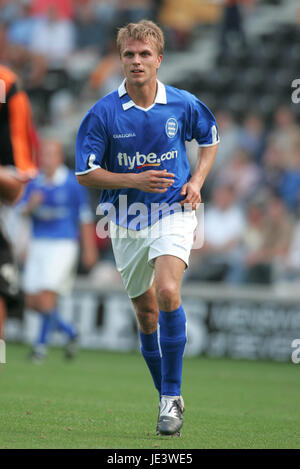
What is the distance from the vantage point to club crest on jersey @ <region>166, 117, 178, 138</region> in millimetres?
5773

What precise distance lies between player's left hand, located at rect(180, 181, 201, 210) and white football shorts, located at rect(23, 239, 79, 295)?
600 cm

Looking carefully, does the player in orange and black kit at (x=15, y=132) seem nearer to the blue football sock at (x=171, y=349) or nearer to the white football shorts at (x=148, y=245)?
the white football shorts at (x=148, y=245)

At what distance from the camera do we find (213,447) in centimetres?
497

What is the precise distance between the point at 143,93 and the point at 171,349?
1.60m

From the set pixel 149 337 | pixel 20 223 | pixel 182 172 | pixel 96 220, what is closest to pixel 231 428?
pixel 149 337

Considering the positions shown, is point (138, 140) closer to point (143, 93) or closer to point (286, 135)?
point (143, 93)

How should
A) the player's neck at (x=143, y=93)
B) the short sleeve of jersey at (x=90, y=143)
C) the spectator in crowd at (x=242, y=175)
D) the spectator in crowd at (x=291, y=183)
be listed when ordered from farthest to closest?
the spectator in crowd at (x=242, y=175) → the spectator in crowd at (x=291, y=183) → the player's neck at (x=143, y=93) → the short sleeve of jersey at (x=90, y=143)

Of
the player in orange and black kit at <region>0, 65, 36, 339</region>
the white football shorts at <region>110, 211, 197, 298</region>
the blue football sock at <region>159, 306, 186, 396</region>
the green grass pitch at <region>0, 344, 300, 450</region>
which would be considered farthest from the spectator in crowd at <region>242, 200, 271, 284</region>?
the player in orange and black kit at <region>0, 65, 36, 339</region>

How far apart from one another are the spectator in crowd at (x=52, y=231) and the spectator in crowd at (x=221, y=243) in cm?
196

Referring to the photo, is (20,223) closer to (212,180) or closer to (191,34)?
(212,180)

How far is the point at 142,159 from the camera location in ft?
19.0

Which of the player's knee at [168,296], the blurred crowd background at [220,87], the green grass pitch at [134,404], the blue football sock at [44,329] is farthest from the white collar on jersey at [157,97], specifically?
the blurred crowd background at [220,87]

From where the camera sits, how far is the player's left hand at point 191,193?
5668 millimetres

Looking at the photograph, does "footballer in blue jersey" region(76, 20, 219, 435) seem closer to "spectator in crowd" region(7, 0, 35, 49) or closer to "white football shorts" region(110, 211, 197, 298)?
"white football shorts" region(110, 211, 197, 298)
